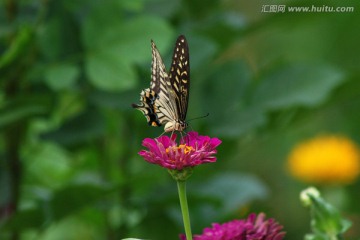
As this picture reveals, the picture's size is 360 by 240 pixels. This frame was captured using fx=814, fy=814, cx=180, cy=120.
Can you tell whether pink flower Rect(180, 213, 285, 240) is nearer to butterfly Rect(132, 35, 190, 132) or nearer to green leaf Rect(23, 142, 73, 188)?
butterfly Rect(132, 35, 190, 132)

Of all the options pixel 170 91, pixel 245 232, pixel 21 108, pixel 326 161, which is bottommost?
pixel 245 232

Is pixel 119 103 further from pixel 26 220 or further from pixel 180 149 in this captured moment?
pixel 180 149

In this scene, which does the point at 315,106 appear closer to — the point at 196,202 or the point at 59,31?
the point at 196,202

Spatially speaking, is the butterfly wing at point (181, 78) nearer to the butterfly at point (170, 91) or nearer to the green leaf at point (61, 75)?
the butterfly at point (170, 91)

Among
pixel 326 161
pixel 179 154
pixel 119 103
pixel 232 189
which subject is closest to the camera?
pixel 179 154

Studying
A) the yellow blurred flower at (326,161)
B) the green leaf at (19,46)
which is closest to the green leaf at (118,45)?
the green leaf at (19,46)

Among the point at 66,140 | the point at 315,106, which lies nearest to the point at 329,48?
the point at 315,106

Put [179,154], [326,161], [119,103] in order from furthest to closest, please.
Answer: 1. [326,161]
2. [119,103]
3. [179,154]

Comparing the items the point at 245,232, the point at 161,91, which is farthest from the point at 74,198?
the point at 245,232
